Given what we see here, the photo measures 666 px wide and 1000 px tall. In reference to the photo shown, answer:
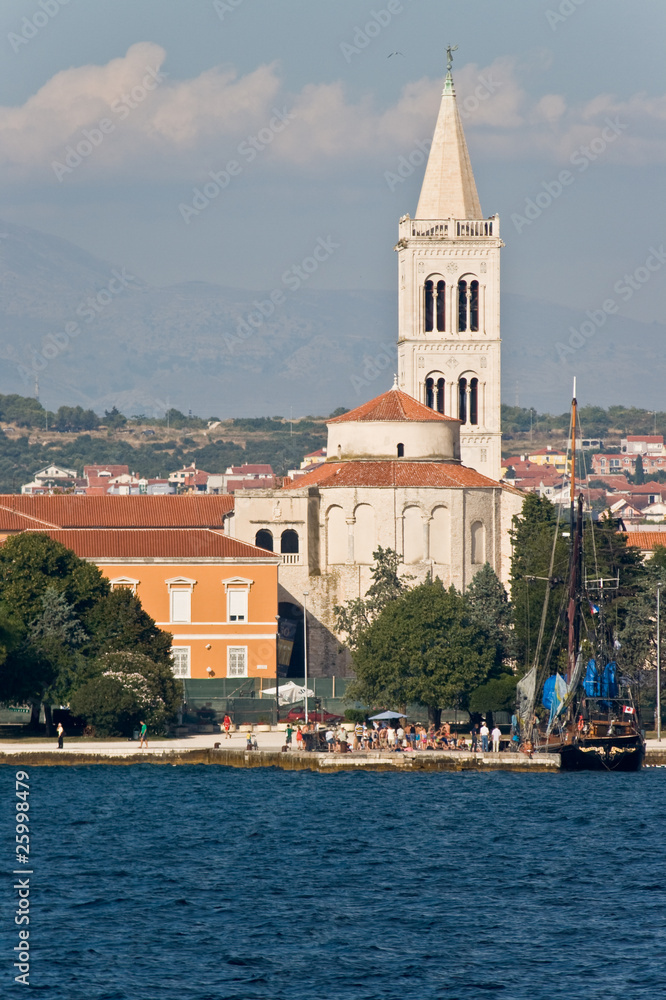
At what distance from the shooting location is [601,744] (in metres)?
51.7

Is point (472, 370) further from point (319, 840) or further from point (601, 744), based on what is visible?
point (319, 840)

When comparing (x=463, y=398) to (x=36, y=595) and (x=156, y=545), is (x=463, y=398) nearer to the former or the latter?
(x=156, y=545)

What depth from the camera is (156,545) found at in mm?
69562

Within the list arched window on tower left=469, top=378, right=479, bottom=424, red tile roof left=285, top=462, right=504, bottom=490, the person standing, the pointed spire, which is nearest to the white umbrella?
the person standing

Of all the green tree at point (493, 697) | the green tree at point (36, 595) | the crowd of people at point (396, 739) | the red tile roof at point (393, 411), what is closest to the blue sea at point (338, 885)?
the crowd of people at point (396, 739)

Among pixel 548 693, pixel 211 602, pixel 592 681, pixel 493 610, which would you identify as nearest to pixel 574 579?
pixel 592 681

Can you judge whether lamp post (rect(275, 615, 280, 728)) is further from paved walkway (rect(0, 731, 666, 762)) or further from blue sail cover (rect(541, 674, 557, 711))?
blue sail cover (rect(541, 674, 557, 711))

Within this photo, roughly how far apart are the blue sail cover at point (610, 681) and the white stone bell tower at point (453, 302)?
3157 cm

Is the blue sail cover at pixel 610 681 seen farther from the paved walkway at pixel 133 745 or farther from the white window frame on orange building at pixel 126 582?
the white window frame on orange building at pixel 126 582

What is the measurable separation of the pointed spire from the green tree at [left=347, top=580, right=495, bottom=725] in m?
32.7

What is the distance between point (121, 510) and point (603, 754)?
114 feet

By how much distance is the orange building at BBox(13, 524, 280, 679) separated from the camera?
67.0 metres

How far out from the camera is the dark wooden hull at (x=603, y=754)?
51562 millimetres

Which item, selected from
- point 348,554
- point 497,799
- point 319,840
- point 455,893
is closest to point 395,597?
point 348,554
